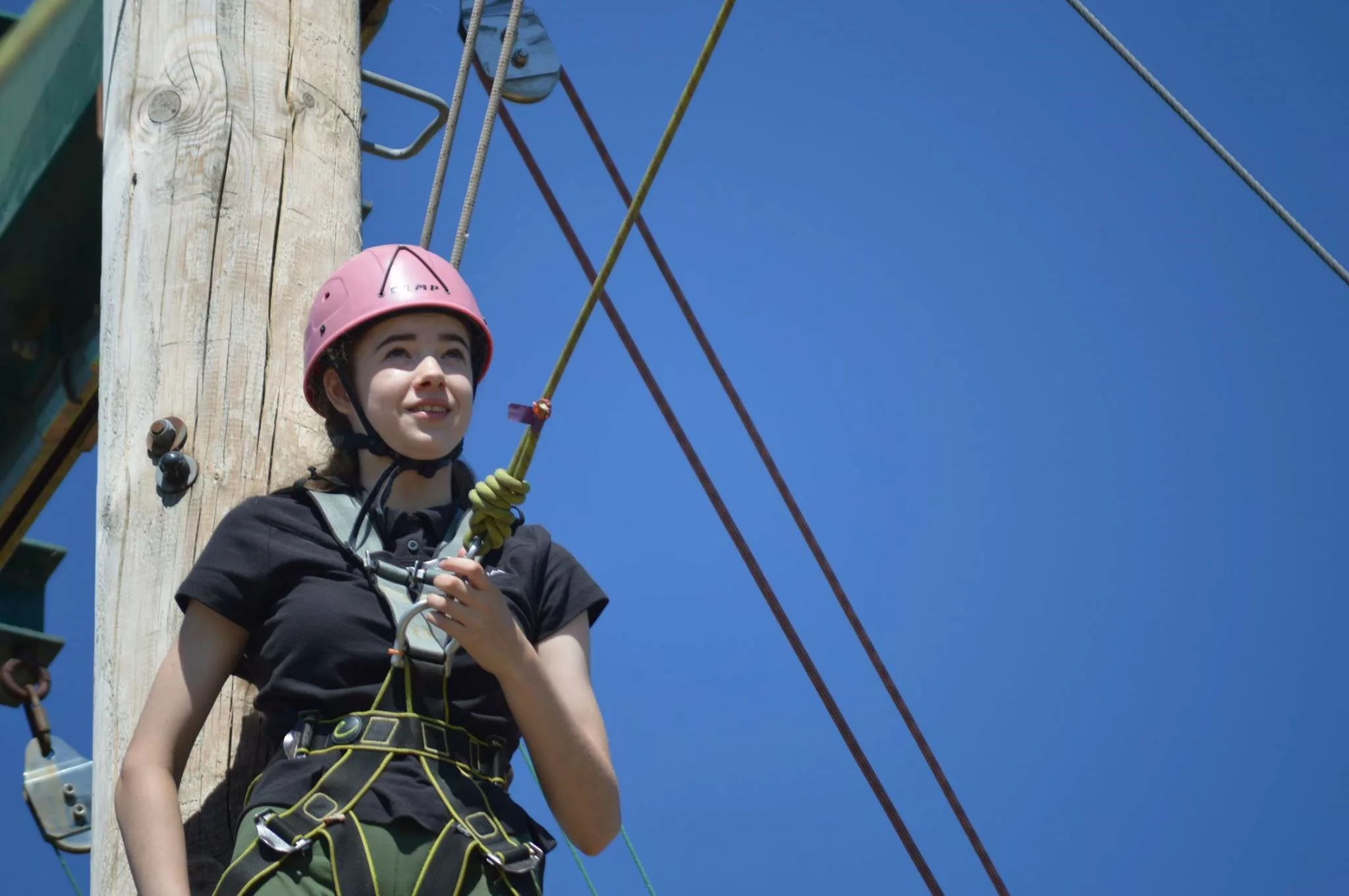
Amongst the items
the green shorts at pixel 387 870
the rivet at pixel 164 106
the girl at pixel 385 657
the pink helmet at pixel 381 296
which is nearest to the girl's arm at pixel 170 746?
the girl at pixel 385 657

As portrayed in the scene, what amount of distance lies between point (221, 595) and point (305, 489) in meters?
0.26

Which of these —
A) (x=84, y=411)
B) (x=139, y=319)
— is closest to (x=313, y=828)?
(x=139, y=319)

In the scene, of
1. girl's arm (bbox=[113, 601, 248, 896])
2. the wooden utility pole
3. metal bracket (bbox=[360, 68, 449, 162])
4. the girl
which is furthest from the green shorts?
metal bracket (bbox=[360, 68, 449, 162])

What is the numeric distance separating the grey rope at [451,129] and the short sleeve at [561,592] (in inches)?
29.0

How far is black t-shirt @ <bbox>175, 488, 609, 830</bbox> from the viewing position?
7.50ft

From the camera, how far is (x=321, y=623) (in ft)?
7.76

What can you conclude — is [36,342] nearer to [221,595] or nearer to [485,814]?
[221,595]

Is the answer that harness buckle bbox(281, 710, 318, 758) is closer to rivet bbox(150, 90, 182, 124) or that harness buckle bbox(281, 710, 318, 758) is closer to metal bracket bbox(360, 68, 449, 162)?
rivet bbox(150, 90, 182, 124)

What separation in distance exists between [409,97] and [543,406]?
226cm

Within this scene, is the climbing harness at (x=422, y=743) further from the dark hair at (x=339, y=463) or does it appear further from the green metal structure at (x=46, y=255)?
the green metal structure at (x=46, y=255)

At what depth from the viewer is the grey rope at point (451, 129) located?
10.2 ft

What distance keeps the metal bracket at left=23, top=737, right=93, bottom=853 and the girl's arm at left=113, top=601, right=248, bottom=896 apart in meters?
2.08

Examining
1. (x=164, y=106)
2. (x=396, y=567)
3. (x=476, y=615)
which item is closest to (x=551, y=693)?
(x=476, y=615)

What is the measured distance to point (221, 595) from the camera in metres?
2.39
